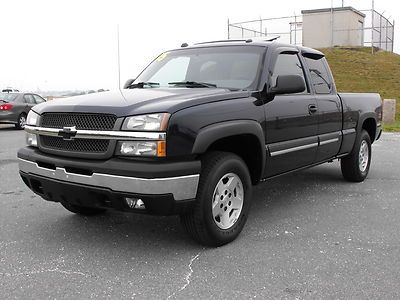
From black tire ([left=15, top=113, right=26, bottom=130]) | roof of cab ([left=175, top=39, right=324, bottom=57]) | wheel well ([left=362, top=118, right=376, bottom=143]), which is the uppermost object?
roof of cab ([left=175, top=39, right=324, bottom=57])

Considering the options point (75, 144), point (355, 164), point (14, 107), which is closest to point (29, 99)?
point (14, 107)

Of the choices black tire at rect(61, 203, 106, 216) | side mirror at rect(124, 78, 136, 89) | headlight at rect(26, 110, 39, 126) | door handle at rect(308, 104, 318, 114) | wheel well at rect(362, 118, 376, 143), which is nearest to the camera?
headlight at rect(26, 110, 39, 126)

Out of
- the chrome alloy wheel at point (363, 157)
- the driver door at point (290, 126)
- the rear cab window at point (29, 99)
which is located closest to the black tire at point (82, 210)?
the driver door at point (290, 126)

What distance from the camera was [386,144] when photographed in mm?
11570

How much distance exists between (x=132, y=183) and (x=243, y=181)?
1.18 metres

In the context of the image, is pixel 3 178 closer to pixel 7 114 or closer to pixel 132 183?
pixel 132 183

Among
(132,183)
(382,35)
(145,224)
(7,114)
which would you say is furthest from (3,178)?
(382,35)

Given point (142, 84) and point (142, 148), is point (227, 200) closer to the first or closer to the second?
point (142, 148)

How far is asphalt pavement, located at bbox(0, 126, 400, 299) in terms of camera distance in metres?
3.26

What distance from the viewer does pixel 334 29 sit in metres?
28.6

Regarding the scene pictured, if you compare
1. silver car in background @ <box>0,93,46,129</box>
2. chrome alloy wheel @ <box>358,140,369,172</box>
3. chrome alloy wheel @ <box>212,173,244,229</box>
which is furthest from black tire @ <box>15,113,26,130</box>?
chrome alloy wheel @ <box>212,173,244,229</box>

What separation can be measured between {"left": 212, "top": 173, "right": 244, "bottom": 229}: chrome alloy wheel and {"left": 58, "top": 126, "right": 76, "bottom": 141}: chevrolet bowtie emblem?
4.19 ft

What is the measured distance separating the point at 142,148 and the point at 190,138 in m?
0.39

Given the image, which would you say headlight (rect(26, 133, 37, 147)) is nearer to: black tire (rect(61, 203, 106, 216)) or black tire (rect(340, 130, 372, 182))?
black tire (rect(61, 203, 106, 216))
